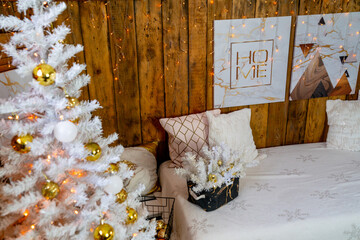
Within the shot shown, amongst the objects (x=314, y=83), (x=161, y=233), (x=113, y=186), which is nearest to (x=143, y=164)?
(x=161, y=233)

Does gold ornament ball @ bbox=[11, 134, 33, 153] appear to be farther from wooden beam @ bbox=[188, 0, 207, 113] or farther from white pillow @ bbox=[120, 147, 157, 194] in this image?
wooden beam @ bbox=[188, 0, 207, 113]

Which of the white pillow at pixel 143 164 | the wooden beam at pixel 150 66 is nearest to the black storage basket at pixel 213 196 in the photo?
the white pillow at pixel 143 164

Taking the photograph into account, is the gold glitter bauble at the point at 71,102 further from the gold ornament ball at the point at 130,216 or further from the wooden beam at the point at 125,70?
the wooden beam at the point at 125,70

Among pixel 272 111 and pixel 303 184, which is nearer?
pixel 303 184

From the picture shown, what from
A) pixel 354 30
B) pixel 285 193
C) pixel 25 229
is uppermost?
pixel 354 30

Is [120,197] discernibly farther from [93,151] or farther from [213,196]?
[213,196]

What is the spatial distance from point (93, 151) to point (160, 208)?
0.96 m

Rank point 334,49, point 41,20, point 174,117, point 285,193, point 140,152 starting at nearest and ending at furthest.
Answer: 1. point 41,20
2. point 285,193
3. point 140,152
4. point 174,117
5. point 334,49

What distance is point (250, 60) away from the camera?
2238 millimetres

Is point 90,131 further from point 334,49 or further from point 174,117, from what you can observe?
point 334,49

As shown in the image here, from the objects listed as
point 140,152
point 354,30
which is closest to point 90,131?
point 140,152

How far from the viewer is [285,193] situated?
183 cm

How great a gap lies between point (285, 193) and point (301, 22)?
4.35 feet

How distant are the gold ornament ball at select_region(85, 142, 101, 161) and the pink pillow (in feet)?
3.29
